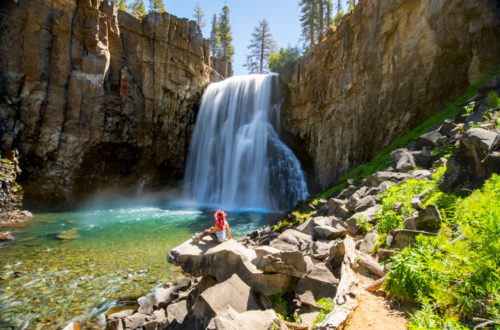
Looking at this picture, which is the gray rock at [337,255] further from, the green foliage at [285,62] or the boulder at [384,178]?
the green foliage at [285,62]

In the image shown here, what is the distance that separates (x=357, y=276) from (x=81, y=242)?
461 inches

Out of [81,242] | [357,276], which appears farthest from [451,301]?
[81,242]

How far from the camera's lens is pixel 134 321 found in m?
5.27

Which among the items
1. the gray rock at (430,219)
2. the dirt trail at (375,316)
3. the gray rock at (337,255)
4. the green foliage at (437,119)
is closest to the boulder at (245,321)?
the dirt trail at (375,316)

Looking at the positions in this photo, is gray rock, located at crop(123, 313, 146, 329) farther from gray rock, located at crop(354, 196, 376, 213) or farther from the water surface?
gray rock, located at crop(354, 196, 376, 213)

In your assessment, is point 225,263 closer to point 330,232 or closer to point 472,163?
point 330,232

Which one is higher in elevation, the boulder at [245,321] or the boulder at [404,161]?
the boulder at [404,161]

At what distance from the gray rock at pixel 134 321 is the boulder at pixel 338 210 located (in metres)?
5.61

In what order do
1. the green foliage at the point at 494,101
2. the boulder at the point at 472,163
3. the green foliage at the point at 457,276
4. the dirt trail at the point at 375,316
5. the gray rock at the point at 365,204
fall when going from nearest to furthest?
the green foliage at the point at 457,276 → the dirt trail at the point at 375,316 → the boulder at the point at 472,163 → the gray rock at the point at 365,204 → the green foliage at the point at 494,101

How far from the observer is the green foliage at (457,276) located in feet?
7.67

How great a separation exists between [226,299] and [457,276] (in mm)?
2974

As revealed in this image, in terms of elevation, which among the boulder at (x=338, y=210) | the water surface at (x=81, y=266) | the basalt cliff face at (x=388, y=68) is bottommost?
the water surface at (x=81, y=266)

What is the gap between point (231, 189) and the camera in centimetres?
2309

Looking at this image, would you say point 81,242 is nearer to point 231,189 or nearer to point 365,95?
point 231,189
